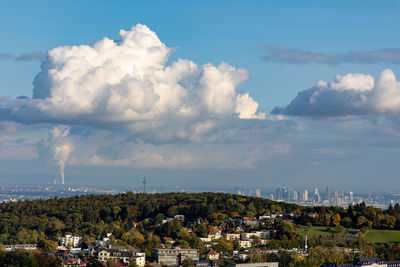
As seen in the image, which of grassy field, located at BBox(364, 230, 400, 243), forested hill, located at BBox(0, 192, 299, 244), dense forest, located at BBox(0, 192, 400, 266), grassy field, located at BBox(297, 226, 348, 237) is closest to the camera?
dense forest, located at BBox(0, 192, 400, 266)

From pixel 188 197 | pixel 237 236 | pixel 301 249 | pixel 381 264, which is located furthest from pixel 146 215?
pixel 381 264

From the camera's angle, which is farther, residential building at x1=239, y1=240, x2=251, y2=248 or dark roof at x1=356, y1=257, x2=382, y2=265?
residential building at x1=239, y1=240, x2=251, y2=248

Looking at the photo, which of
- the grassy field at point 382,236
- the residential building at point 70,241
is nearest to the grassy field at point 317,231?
the grassy field at point 382,236

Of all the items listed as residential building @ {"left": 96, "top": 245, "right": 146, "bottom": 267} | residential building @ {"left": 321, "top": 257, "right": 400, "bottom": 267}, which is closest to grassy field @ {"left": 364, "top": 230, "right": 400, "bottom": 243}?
residential building @ {"left": 321, "top": 257, "right": 400, "bottom": 267}

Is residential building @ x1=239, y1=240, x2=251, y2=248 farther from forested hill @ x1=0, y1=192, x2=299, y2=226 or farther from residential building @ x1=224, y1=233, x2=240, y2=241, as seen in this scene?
forested hill @ x1=0, y1=192, x2=299, y2=226

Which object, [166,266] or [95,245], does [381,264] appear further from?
[95,245]

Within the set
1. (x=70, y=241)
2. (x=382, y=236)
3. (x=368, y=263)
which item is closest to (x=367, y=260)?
(x=368, y=263)

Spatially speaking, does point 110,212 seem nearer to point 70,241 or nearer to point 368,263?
point 70,241
